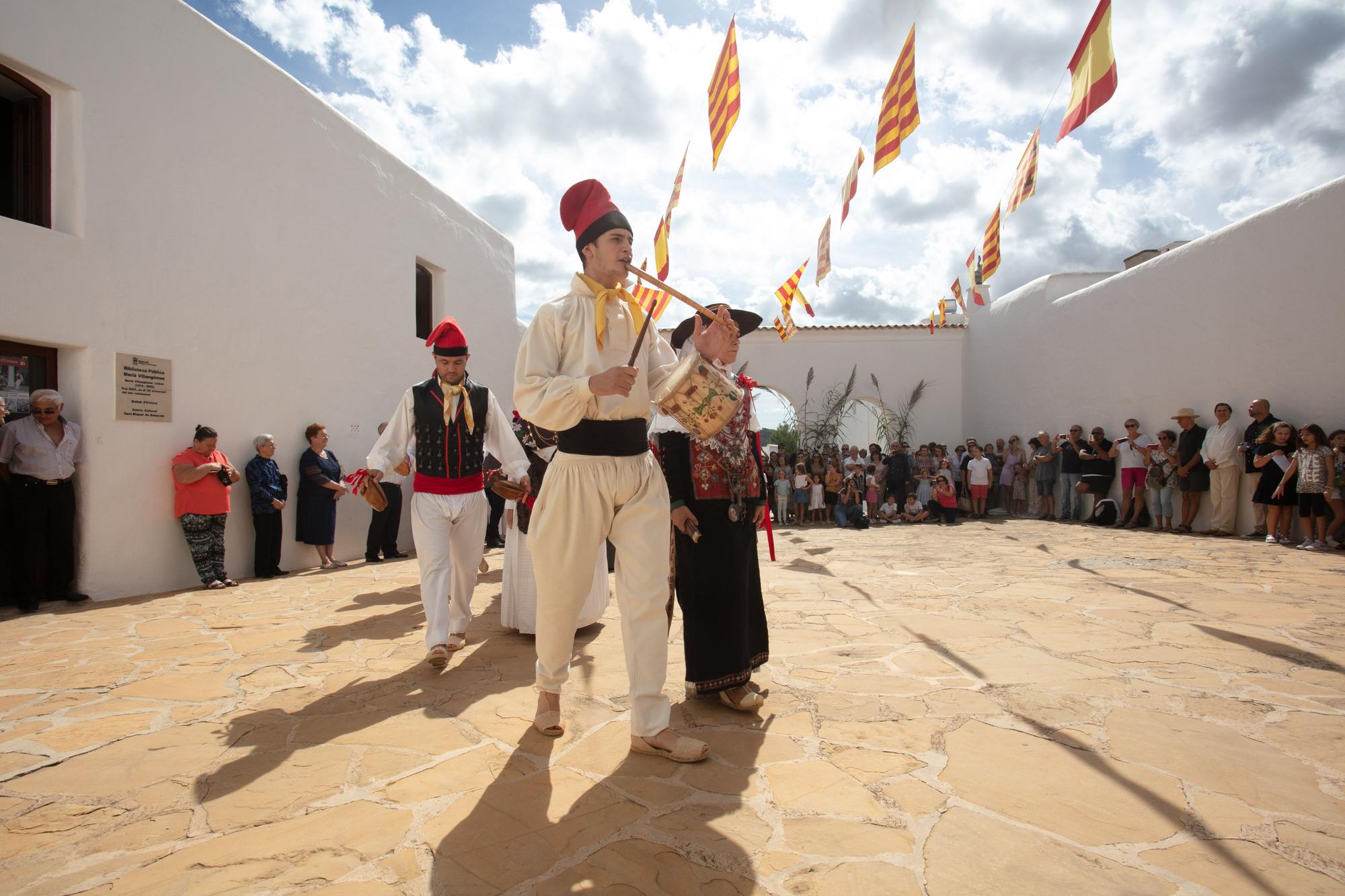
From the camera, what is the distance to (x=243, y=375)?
7.55m

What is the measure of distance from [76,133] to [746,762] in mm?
7191

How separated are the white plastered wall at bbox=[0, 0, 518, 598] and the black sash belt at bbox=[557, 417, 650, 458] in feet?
18.3

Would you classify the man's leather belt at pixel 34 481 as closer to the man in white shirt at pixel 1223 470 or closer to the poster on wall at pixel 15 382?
the poster on wall at pixel 15 382

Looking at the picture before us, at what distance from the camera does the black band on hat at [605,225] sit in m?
2.84

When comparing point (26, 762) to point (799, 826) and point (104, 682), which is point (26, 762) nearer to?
point (104, 682)

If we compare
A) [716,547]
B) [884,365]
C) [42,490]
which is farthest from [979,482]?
[42,490]

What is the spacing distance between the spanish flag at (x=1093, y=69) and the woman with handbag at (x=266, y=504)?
338 inches

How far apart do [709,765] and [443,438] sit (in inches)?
94.8

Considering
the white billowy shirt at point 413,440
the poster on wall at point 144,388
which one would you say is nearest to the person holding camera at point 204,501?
the poster on wall at point 144,388

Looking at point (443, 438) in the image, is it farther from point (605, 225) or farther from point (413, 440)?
point (605, 225)

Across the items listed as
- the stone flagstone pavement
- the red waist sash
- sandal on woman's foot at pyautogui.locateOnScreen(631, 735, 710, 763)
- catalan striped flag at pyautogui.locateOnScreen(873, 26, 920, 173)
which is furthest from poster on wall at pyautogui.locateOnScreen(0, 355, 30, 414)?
catalan striped flag at pyautogui.locateOnScreen(873, 26, 920, 173)

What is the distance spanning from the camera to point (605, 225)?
2.84 meters

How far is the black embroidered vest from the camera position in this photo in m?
4.07

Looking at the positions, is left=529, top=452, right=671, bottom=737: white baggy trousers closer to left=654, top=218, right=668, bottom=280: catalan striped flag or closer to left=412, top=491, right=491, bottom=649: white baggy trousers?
left=412, top=491, right=491, bottom=649: white baggy trousers
